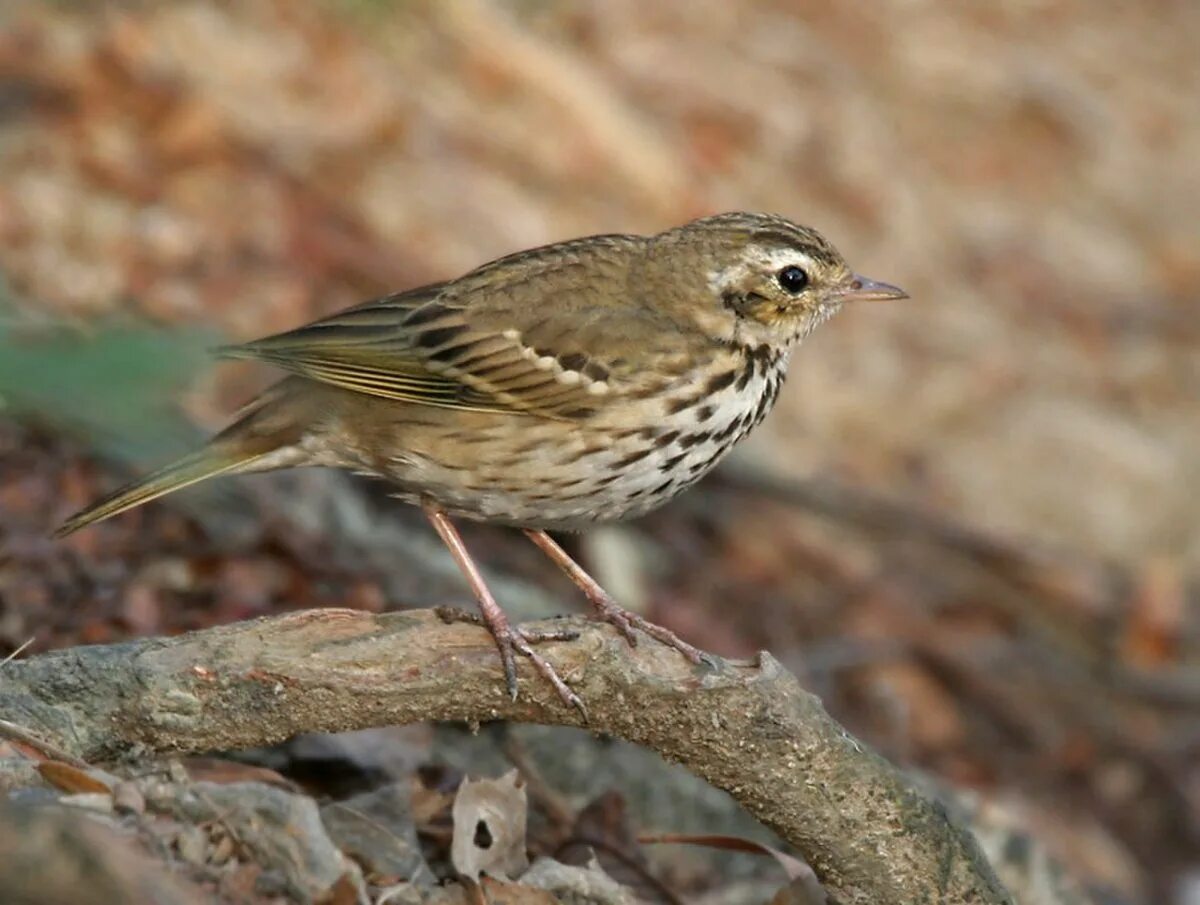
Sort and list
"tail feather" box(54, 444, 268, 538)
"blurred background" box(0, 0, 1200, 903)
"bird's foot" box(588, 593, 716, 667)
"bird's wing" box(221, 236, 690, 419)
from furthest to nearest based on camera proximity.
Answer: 1. "blurred background" box(0, 0, 1200, 903)
2. "bird's wing" box(221, 236, 690, 419)
3. "tail feather" box(54, 444, 268, 538)
4. "bird's foot" box(588, 593, 716, 667)

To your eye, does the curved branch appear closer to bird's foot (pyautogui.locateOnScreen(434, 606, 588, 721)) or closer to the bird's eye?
bird's foot (pyautogui.locateOnScreen(434, 606, 588, 721))

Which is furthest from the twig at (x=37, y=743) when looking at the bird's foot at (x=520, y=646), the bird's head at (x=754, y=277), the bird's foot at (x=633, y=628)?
the bird's head at (x=754, y=277)

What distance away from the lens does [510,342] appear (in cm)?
570

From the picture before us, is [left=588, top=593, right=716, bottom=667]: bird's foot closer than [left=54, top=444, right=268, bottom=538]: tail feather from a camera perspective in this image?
Yes

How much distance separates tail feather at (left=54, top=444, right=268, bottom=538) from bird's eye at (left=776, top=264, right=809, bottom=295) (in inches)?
67.5

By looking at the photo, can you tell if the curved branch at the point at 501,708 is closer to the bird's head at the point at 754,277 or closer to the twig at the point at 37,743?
the twig at the point at 37,743

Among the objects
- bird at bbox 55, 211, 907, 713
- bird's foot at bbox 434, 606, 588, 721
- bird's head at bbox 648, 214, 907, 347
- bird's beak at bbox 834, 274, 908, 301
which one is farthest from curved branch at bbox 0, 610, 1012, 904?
bird's beak at bbox 834, 274, 908, 301

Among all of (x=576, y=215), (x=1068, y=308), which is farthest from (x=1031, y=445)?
(x=576, y=215)

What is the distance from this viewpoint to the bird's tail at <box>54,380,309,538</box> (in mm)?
5371

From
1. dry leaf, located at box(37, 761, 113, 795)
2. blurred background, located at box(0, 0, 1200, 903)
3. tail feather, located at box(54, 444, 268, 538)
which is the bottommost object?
dry leaf, located at box(37, 761, 113, 795)

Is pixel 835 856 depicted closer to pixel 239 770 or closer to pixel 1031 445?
pixel 239 770

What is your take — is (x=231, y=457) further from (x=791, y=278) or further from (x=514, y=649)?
(x=791, y=278)

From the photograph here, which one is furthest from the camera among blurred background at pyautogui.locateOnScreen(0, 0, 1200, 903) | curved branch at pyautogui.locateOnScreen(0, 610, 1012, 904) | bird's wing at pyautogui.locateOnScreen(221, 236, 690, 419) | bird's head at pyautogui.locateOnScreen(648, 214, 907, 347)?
blurred background at pyautogui.locateOnScreen(0, 0, 1200, 903)

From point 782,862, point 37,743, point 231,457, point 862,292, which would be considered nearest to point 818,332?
point 862,292
